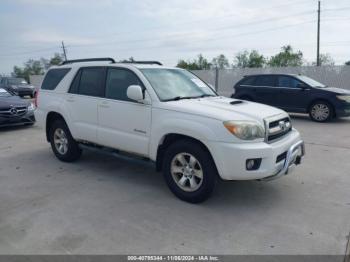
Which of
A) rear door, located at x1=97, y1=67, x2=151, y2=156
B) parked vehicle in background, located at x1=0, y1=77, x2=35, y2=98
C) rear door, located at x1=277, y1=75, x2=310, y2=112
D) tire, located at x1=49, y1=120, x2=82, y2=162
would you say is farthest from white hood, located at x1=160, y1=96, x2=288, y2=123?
parked vehicle in background, located at x1=0, y1=77, x2=35, y2=98

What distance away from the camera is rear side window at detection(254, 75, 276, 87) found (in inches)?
450

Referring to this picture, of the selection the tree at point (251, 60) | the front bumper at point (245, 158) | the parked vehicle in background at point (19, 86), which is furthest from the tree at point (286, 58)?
the front bumper at point (245, 158)

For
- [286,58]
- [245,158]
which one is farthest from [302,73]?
[286,58]

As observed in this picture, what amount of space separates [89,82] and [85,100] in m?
0.31

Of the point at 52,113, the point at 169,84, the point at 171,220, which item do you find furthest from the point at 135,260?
the point at 52,113

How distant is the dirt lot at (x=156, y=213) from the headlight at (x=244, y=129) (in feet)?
2.98

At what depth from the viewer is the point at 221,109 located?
4.12 metres

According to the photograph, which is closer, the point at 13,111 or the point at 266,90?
the point at 13,111

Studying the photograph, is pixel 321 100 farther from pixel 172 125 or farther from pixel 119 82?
pixel 172 125

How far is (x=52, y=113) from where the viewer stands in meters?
6.11

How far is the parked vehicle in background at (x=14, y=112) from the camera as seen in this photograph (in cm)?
914

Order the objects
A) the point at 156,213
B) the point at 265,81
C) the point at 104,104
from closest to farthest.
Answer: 1. the point at 156,213
2. the point at 104,104
3. the point at 265,81

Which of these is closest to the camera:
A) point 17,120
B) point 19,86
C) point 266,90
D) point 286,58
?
point 17,120

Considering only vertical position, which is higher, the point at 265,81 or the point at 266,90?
the point at 265,81
